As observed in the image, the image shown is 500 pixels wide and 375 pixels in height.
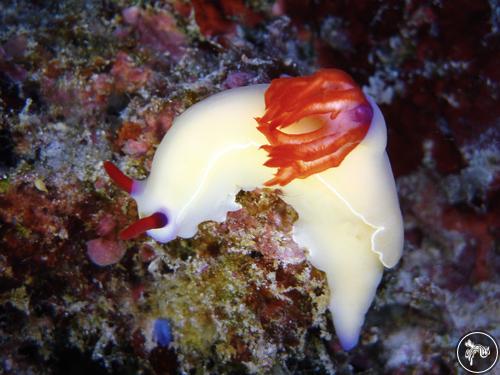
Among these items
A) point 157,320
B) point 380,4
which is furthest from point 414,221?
point 157,320

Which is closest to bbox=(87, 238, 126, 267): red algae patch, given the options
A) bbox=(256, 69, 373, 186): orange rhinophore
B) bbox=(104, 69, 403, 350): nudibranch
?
bbox=(104, 69, 403, 350): nudibranch

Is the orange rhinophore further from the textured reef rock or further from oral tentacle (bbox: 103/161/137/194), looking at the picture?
oral tentacle (bbox: 103/161/137/194)

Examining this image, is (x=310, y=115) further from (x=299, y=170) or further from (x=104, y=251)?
(x=104, y=251)

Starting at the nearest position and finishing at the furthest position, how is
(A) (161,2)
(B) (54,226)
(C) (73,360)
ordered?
(B) (54,226) < (C) (73,360) < (A) (161,2)

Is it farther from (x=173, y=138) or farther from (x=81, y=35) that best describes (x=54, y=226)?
(x=81, y=35)

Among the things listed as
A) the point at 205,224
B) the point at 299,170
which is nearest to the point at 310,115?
the point at 299,170

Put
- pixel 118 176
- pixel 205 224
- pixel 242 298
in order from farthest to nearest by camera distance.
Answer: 1. pixel 242 298
2. pixel 205 224
3. pixel 118 176

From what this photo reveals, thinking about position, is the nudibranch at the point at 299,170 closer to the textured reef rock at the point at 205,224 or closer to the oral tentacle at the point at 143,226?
the oral tentacle at the point at 143,226
